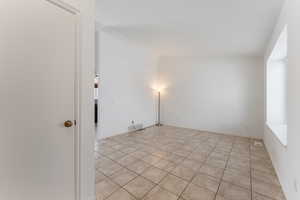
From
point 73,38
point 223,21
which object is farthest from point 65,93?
point 223,21

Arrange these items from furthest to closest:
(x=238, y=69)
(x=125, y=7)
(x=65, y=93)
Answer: (x=238, y=69) → (x=125, y=7) → (x=65, y=93)

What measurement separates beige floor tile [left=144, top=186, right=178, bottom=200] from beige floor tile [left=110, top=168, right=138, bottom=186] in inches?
16.2

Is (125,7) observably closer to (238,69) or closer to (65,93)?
(65,93)

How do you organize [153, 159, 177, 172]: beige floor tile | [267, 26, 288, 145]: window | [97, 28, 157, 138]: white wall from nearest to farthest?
1. [153, 159, 177, 172]: beige floor tile
2. [267, 26, 288, 145]: window
3. [97, 28, 157, 138]: white wall

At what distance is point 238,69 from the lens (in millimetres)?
4477

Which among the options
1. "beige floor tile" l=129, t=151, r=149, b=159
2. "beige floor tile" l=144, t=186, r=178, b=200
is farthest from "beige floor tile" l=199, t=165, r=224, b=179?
"beige floor tile" l=129, t=151, r=149, b=159

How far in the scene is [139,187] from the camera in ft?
6.32

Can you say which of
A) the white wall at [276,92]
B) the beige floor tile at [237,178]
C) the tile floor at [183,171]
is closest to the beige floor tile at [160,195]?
the tile floor at [183,171]

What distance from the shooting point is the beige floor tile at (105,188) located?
1769mm

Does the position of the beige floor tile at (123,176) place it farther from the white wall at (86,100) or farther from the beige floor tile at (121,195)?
the white wall at (86,100)

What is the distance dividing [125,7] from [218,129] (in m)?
4.45

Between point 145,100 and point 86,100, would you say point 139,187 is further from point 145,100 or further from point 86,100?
point 145,100

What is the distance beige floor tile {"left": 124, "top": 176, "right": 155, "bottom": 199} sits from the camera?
71.3 inches

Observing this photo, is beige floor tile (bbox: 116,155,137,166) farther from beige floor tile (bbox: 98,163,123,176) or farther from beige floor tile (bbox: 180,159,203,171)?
beige floor tile (bbox: 180,159,203,171)
